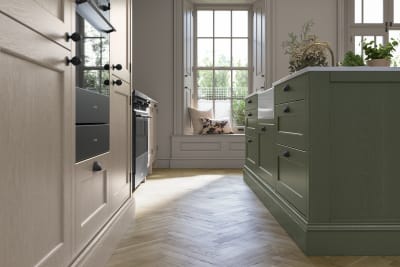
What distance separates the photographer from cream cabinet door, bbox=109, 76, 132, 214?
7.05 ft

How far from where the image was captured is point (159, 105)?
5941mm

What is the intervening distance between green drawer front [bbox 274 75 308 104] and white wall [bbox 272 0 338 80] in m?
3.08

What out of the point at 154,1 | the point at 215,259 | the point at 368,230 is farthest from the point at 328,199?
the point at 154,1

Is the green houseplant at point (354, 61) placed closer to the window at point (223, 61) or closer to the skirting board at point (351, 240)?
the skirting board at point (351, 240)

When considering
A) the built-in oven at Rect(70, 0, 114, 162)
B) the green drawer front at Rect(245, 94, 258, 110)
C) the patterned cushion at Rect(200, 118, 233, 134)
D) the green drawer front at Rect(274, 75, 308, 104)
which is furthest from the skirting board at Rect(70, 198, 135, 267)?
the patterned cushion at Rect(200, 118, 233, 134)

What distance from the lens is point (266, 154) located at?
3.32 m

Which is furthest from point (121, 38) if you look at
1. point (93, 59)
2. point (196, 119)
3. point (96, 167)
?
point (196, 119)

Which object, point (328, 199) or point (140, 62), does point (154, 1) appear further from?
point (328, 199)

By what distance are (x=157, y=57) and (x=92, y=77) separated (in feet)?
14.1

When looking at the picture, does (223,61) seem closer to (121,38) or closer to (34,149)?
(121,38)

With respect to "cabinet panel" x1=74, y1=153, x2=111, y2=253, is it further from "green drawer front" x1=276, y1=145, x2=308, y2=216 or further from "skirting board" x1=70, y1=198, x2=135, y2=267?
"green drawer front" x1=276, y1=145, x2=308, y2=216

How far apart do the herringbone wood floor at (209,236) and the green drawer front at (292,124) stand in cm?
54

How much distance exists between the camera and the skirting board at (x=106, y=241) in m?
1.59

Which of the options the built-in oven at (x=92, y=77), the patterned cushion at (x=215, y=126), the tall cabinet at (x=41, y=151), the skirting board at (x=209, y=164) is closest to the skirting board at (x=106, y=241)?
the tall cabinet at (x=41, y=151)
